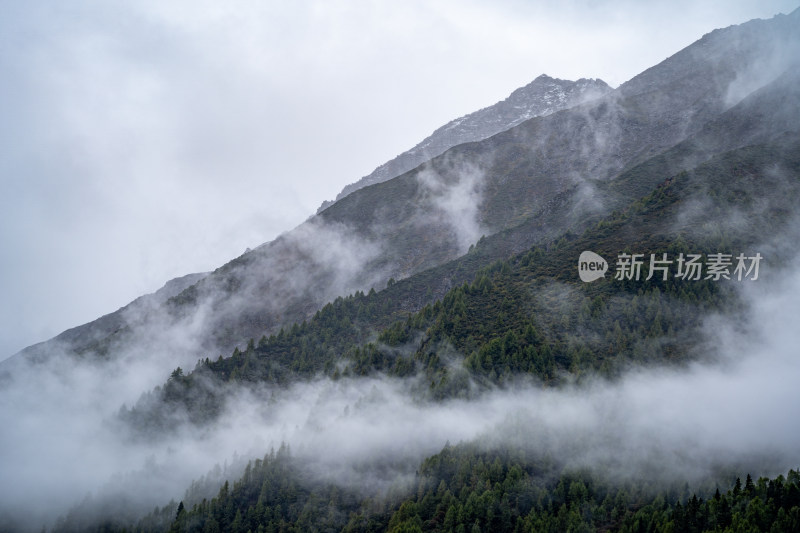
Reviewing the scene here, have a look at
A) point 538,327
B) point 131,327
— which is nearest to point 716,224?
point 538,327

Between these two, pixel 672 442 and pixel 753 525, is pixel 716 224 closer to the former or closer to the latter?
pixel 672 442

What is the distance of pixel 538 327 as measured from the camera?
101 metres

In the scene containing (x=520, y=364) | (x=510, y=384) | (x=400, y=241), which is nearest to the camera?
(x=510, y=384)

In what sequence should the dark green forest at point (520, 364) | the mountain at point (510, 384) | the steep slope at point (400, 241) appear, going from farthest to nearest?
the steep slope at point (400, 241) → the mountain at point (510, 384) → the dark green forest at point (520, 364)

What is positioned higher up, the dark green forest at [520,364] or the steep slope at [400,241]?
the steep slope at [400,241]

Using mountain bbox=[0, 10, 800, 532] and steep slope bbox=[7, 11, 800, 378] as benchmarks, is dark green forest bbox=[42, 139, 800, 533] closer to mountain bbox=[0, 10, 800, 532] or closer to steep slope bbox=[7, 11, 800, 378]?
mountain bbox=[0, 10, 800, 532]

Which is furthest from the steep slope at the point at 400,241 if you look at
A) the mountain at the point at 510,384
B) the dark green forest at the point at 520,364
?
the dark green forest at the point at 520,364

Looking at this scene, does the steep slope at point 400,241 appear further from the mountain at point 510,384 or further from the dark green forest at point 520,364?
the dark green forest at point 520,364

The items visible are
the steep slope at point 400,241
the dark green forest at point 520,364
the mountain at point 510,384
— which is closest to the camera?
the dark green forest at point 520,364

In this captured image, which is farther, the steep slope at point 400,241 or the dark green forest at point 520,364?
the steep slope at point 400,241

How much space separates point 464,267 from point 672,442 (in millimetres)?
78437

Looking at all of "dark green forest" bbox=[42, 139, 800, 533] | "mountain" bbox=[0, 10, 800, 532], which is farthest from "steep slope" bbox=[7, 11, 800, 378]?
"dark green forest" bbox=[42, 139, 800, 533]

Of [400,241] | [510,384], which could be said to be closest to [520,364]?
[510,384]

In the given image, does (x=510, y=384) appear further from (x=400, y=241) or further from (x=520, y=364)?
(x=400, y=241)
